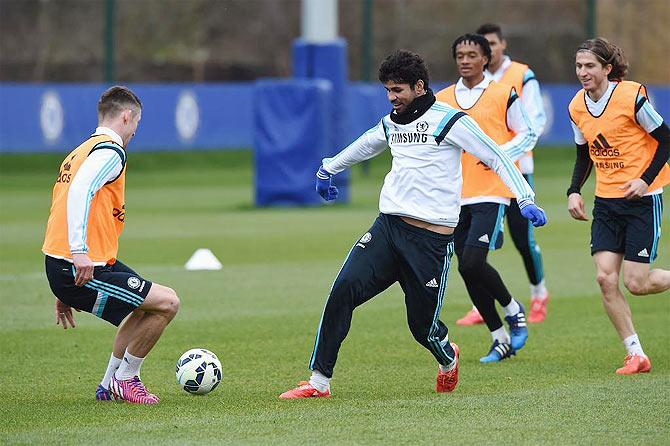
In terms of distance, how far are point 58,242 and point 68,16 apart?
97.8ft

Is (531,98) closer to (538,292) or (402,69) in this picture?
(538,292)

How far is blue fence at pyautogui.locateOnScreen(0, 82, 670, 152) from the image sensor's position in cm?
2675

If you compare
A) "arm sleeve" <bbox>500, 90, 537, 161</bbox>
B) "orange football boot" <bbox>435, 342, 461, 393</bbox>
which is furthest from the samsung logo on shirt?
"arm sleeve" <bbox>500, 90, 537, 161</bbox>

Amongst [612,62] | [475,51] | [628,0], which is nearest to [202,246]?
[475,51]

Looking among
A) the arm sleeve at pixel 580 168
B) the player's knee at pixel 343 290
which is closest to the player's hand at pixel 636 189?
the arm sleeve at pixel 580 168

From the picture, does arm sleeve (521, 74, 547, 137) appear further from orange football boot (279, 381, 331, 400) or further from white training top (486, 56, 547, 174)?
orange football boot (279, 381, 331, 400)

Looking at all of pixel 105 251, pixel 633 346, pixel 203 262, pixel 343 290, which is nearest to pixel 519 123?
pixel 633 346

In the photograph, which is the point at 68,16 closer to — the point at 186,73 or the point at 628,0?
the point at 186,73

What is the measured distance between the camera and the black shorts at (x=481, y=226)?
376 inches

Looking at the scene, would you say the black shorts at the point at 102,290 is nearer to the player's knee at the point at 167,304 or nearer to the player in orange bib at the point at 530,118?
the player's knee at the point at 167,304

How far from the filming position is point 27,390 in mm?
A: 8164

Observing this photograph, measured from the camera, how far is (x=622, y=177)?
8789 millimetres

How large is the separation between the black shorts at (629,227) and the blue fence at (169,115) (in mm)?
15378

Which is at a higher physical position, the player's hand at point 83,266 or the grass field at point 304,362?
the player's hand at point 83,266
